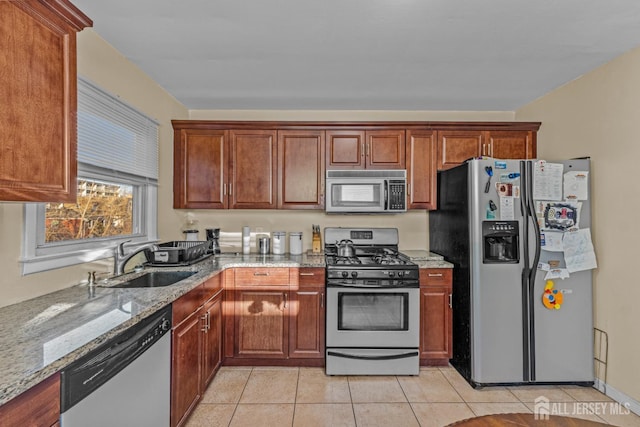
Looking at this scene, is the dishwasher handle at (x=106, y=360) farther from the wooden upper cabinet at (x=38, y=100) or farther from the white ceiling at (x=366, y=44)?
the white ceiling at (x=366, y=44)

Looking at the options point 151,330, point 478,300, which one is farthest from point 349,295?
point 151,330

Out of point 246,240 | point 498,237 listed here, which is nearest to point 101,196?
point 246,240

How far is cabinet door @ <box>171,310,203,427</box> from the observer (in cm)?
198

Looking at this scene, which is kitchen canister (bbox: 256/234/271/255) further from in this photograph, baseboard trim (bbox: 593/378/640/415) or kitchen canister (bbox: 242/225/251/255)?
baseboard trim (bbox: 593/378/640/415)

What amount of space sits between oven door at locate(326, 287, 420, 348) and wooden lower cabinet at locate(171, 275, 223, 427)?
0.90 metres

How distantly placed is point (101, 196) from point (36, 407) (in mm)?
1798

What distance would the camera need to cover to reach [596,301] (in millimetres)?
2713

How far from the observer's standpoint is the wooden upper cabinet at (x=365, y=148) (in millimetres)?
3482

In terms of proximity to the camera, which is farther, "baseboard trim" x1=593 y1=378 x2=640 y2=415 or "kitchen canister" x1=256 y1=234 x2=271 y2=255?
"kitchen canister" x1=256 y1=234 x2=271 y2=255

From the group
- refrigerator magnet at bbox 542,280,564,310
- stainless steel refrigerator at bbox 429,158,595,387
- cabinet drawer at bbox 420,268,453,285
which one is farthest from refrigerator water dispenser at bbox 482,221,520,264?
cabinet drawer at bbox 420,268,453,285

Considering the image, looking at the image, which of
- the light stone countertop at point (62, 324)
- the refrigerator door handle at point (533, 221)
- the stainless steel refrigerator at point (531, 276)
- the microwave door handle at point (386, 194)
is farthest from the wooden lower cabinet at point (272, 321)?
Result: the refrigerator door handle at point (533, 221)

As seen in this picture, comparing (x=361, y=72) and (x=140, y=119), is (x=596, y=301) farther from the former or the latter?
(x=140, y=119)

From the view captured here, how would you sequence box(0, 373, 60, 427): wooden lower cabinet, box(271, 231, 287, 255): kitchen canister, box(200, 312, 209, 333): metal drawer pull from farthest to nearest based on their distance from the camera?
box(271, 231, 287, 255): kitchen canister, box(200, 312, 209, 333): metal drawer pull, box(0, 373, 60, 427): wooden lower cabinet

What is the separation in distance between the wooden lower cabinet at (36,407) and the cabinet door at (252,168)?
8.07ft
